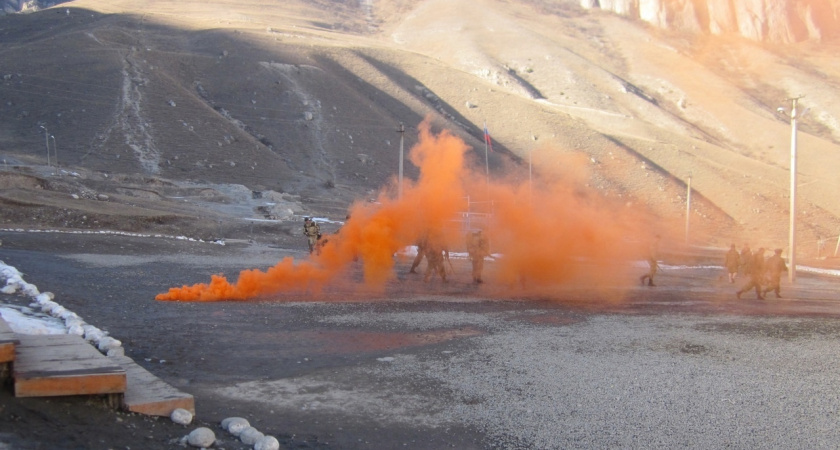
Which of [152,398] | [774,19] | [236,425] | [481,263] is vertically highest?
[774,19]

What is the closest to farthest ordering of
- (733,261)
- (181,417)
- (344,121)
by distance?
(181,417), (733,261), (344,121)

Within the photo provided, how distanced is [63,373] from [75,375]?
164mm

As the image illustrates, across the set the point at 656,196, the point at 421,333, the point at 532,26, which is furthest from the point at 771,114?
the point at 421,333

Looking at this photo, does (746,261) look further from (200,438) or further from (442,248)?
(200,438)

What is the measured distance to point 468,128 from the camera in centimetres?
7325

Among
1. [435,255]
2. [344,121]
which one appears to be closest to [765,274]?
[435,255]

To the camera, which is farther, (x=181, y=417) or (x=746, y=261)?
(x=746, y=261)

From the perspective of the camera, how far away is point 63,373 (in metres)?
6.69

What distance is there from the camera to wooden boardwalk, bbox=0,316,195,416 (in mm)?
6512

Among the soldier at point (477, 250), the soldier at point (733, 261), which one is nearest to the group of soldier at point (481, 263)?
the soldier at point (477, 250)

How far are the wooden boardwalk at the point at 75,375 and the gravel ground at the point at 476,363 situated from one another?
0.56 metres

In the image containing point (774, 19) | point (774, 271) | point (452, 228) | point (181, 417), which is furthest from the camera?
point (774, 19)

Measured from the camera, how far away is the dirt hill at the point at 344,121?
47.0 meters

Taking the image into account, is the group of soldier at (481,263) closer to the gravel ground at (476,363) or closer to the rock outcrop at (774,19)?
the gravel ground at (476,363)
